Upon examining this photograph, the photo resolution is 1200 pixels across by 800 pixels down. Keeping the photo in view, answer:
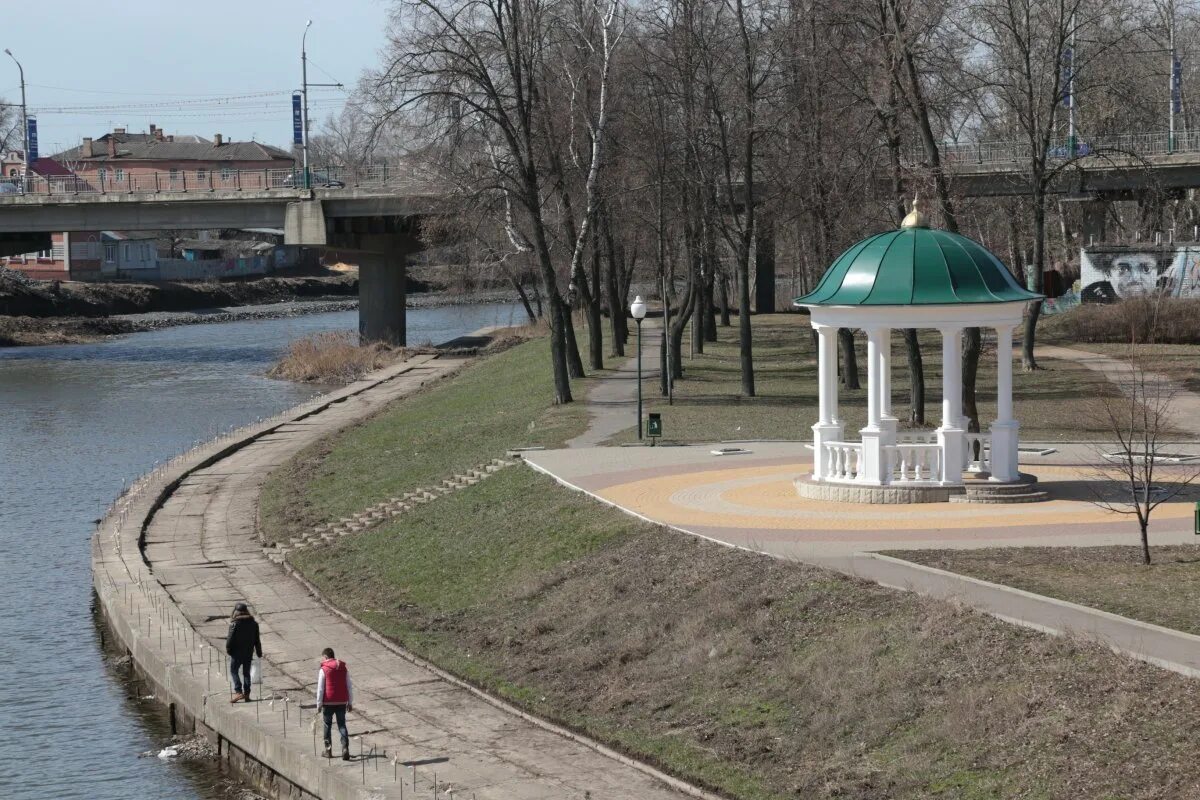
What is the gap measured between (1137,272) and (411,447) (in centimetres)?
3411

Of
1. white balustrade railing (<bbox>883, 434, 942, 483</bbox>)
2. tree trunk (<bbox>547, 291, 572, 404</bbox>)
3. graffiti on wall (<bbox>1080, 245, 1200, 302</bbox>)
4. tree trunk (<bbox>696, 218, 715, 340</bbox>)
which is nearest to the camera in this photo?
white balustrade railing (<bbox>883, 434, 942, 483</bbox>)

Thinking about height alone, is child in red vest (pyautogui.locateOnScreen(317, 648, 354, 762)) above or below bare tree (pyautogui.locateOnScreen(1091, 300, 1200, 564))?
below

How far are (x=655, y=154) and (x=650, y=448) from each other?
14.5 metres

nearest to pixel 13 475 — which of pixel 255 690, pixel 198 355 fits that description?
pixel 255 690

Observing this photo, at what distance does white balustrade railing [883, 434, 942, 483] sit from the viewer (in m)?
25.6

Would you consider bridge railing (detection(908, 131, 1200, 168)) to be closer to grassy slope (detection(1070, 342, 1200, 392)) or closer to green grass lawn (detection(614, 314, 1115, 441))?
grassy slope (detection(1070, 342, 1200, 392))

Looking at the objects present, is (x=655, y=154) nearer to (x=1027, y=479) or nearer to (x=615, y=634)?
(x=1027, y=479)

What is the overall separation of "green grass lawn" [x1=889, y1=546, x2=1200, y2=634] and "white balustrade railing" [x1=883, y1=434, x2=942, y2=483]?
4.48 meters

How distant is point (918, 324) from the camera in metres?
25.0

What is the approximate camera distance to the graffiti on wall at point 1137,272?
60.3 metres

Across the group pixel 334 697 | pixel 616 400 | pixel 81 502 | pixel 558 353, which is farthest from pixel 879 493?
pixel 81 502

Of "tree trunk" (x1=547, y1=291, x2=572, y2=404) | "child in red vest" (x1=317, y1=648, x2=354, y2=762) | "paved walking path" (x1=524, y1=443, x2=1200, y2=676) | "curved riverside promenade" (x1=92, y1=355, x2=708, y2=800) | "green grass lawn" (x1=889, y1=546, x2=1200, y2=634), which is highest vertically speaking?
"tree trunk" (x1=547, y1=291, x2=572, y2=404)

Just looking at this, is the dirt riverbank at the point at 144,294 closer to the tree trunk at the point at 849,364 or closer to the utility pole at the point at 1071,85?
the tree trunk at the point at 849,364

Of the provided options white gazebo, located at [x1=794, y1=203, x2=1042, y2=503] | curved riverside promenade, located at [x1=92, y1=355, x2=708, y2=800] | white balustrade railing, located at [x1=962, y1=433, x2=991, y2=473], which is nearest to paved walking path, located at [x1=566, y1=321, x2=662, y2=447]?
curved riverside promenade, located at [x1=92, y1=355, x2=708, y2=800]
